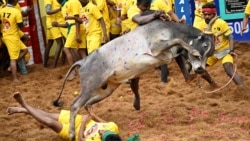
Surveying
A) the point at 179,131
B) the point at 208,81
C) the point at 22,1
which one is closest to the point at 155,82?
the point at 208,81

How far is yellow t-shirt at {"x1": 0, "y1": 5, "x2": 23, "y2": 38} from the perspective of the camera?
504 inches

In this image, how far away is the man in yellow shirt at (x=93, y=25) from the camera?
12359mm

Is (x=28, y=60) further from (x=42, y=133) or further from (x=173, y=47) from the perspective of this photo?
(x=173, y=47)

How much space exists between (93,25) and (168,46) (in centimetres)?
457

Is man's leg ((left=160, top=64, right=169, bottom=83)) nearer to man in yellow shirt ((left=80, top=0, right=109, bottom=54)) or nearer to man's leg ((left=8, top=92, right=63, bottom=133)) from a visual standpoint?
man in yellow shirt ((left=80, top=0, right=109, bottom=54))

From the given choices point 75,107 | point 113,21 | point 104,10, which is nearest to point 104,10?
point 104,10

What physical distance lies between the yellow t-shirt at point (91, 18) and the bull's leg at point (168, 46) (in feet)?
14.1

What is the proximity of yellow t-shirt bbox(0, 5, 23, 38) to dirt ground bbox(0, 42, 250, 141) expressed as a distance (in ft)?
3.41

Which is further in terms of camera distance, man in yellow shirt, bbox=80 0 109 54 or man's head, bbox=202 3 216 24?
man in yellow shirt, bbox=80 0 109 54

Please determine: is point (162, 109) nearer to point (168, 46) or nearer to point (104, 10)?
point (168, 46)

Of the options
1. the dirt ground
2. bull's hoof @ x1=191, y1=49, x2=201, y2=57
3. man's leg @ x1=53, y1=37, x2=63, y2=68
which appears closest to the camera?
bull's hoof @ x1=191, y1=49, x2=201, y2=57

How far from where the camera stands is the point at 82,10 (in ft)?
41.0

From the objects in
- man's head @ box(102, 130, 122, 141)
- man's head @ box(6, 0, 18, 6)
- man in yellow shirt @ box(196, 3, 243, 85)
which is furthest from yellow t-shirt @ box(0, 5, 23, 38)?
man's head @ box(102, 130, 122, 141)

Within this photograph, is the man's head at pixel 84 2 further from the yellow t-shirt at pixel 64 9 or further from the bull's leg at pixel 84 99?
the bull's leg at pixel 84 99
